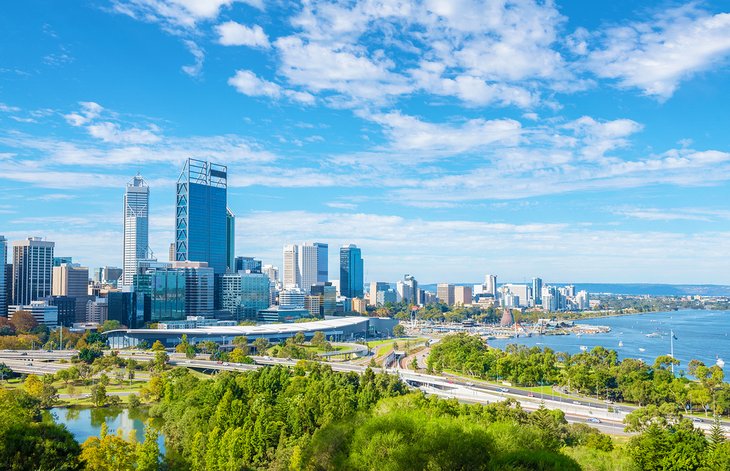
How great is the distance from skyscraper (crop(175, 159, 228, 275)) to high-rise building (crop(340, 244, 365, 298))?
40340mm

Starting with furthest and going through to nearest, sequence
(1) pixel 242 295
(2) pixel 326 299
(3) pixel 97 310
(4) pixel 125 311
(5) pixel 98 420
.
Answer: (2) pixel 326 299
(1) pixel 242 295
(3) pixel 97 310
(4) pixel 125 311
(5) pixel 98 420

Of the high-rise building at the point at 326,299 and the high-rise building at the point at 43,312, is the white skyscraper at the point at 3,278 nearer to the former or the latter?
the high-rise building at the point at 43,312

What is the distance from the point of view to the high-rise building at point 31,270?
232 ft

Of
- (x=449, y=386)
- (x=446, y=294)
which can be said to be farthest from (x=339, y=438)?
(x=446, y=294)

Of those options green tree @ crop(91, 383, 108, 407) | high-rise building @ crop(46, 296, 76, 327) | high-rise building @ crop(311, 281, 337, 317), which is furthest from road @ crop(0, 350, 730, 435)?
high-rise building @ crop(311, 281, 337, 317)

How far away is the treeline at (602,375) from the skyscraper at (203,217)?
40.8m

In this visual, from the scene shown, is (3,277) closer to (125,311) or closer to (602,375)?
(125,311)

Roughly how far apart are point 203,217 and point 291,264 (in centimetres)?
5737

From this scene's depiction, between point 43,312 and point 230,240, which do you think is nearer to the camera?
point 43,312

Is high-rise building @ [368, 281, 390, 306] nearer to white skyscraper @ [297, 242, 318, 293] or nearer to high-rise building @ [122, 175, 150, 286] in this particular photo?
white skyscraper @ [297, 242, 318, 293]

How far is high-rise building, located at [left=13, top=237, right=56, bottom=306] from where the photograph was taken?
70.6m

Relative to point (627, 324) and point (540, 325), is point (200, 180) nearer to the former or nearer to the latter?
point (540, 325)

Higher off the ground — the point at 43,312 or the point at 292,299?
the point at 292,299

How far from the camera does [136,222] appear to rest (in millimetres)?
110750
